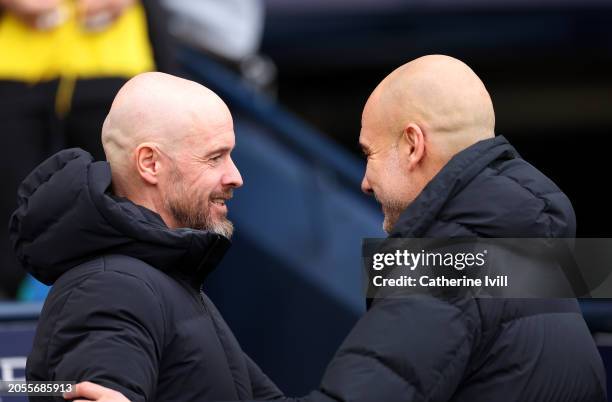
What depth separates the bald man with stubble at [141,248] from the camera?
10.6 ft

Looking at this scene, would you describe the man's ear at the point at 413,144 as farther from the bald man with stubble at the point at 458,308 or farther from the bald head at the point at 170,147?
the bald head at the point at 170,147

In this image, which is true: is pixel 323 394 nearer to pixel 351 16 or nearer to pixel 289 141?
pixel 289 141

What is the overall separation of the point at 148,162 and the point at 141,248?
28 cm

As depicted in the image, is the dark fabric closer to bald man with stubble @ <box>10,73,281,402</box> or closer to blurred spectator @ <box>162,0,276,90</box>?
blurred spectator @ <box>162,0,276,90</box>

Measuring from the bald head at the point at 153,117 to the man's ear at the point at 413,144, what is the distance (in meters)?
0.54

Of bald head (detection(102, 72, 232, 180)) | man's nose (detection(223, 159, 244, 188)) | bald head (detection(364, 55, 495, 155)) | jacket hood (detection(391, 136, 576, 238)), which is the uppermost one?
bald head (detection(364, 55, 495, 155))

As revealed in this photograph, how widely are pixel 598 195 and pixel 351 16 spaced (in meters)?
3.18

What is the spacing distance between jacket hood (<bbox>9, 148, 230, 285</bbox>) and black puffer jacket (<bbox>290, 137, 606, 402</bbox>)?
53cm

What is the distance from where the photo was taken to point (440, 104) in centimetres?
348

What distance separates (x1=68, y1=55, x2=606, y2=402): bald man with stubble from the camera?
3.16 meters

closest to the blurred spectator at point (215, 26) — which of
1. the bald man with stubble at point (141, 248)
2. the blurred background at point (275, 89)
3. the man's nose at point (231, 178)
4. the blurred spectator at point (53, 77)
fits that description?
the blurred background at point (275, 89)

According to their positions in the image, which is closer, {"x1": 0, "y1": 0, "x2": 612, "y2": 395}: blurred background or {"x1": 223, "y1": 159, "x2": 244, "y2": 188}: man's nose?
{"x1": 223, "y1": 159, "x2": 244, "y2": 188}: man's nose

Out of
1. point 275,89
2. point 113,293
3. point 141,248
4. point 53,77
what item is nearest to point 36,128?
point 53,77

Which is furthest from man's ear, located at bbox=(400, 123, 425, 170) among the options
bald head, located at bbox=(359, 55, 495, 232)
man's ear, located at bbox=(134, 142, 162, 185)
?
man's ear, located at bbox=(134, 142, 162, 185)
